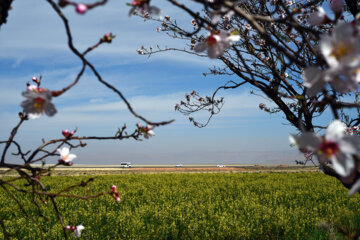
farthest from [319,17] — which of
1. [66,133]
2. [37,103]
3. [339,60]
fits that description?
[66,133]

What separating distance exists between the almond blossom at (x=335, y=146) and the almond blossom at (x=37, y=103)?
89cm

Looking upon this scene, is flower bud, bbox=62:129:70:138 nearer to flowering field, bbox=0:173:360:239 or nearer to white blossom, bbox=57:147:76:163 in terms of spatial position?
white blossom, bbox=57:147:76:163

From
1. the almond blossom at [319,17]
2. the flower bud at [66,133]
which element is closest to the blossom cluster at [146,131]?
the flower bud at [66,133]

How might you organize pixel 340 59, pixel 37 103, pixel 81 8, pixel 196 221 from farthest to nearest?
pixel 196 221, pixel 37 103, pixel 81 8, pixel 340 59

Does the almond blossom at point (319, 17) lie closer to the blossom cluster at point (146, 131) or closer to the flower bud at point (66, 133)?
the blossom cluster at point (146, 131)

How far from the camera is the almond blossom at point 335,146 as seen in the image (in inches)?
33.0

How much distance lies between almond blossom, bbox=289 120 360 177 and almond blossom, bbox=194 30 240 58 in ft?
1.69

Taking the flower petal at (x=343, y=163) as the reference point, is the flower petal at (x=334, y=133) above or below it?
above

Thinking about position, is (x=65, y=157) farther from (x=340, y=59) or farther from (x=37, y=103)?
(x=340, y=59)

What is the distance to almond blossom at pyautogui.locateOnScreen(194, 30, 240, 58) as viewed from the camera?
48.0 inches

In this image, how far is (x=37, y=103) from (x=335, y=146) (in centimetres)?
109

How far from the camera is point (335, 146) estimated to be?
2.89 feet

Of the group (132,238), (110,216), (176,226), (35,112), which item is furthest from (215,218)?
(35,112)

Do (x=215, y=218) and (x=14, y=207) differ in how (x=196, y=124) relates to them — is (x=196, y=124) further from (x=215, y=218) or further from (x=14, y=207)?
(x=14, y=207)
